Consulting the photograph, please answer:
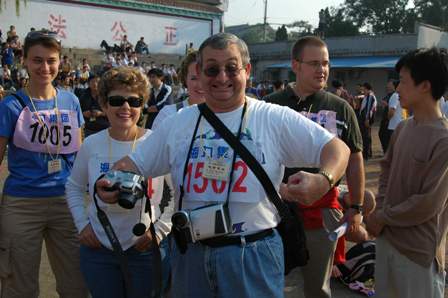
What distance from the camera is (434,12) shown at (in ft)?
180

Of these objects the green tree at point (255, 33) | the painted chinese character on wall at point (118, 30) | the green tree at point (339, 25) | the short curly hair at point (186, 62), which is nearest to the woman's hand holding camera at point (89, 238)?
the short curly hair at point (186, 62)

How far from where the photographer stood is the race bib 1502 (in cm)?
308

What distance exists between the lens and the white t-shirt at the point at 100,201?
2.68 m

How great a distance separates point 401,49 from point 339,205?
96.7ft

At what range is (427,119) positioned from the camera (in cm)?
266

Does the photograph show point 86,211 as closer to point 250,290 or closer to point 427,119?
point 250,290

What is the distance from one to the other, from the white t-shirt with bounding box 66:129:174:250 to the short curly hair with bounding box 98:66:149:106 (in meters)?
0.26

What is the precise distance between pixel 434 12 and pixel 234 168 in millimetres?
60588

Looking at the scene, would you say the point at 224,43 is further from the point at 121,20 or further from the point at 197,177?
the point at 121,20

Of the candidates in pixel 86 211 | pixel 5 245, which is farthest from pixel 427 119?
pixel 5 245

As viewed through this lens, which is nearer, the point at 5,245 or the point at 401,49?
the point at 5,245

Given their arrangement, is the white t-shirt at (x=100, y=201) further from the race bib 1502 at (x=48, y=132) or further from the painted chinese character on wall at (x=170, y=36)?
the painted chinese character on wall at (x=170, y=36)

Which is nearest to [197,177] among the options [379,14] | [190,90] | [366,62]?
[190,90]

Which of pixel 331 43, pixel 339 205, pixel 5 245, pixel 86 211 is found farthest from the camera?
pixel 331 43
